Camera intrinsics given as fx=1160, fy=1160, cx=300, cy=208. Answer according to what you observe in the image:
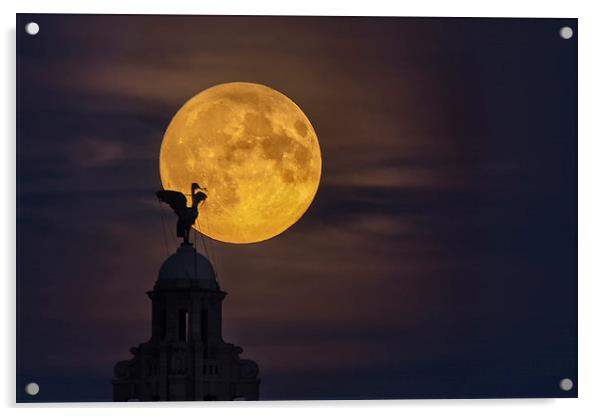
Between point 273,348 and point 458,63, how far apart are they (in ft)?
5.71

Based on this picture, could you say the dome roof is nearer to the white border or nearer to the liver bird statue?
the liver bird statue

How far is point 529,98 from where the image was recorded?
19.7ft

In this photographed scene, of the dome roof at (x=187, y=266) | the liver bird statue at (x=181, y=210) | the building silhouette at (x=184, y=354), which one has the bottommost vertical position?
the building silhouette at (x=184, y=354)

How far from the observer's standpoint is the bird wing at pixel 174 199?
19.1 feet

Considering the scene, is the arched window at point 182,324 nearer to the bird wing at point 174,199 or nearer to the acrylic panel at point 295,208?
the acrylic panel at point 295,208

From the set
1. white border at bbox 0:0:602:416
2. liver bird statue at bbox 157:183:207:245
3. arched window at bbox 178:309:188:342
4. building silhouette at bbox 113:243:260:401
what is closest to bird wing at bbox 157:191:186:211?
liver bird statue at bbox 157:183:207:245

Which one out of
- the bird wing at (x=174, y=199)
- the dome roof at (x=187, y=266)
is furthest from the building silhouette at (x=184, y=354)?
the bird wing at (x=174, y=199)

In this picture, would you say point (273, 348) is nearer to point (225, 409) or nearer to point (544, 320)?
point (225, 409)

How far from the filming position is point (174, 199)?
5848mm

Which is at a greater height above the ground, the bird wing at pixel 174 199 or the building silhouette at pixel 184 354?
the bird wing at pixel 174 199
